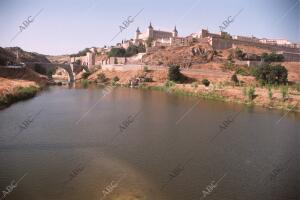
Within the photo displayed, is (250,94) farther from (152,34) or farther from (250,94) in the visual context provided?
(152,34)

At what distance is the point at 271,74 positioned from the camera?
5412 centimetres

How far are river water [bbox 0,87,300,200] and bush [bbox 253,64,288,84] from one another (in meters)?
27.0

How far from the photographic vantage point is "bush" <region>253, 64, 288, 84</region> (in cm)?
5406

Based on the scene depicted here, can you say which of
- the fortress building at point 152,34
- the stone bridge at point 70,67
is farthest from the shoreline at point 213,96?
the fortress building at point 152,34

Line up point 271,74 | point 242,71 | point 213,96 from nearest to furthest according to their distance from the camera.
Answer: point 213,96, point 271,74, point 242,71

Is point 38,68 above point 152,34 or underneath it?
underneath

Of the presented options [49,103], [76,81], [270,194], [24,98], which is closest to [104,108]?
[49,103]

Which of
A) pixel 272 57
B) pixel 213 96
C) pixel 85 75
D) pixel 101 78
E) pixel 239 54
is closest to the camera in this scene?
pixel 213 96

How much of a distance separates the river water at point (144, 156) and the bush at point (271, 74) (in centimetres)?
2696

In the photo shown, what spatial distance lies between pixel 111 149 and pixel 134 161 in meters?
2.38

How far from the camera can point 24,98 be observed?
3719 cm

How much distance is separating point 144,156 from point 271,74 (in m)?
42.4

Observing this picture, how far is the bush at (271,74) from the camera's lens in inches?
2128

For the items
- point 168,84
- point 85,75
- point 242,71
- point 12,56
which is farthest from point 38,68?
point 242,71
